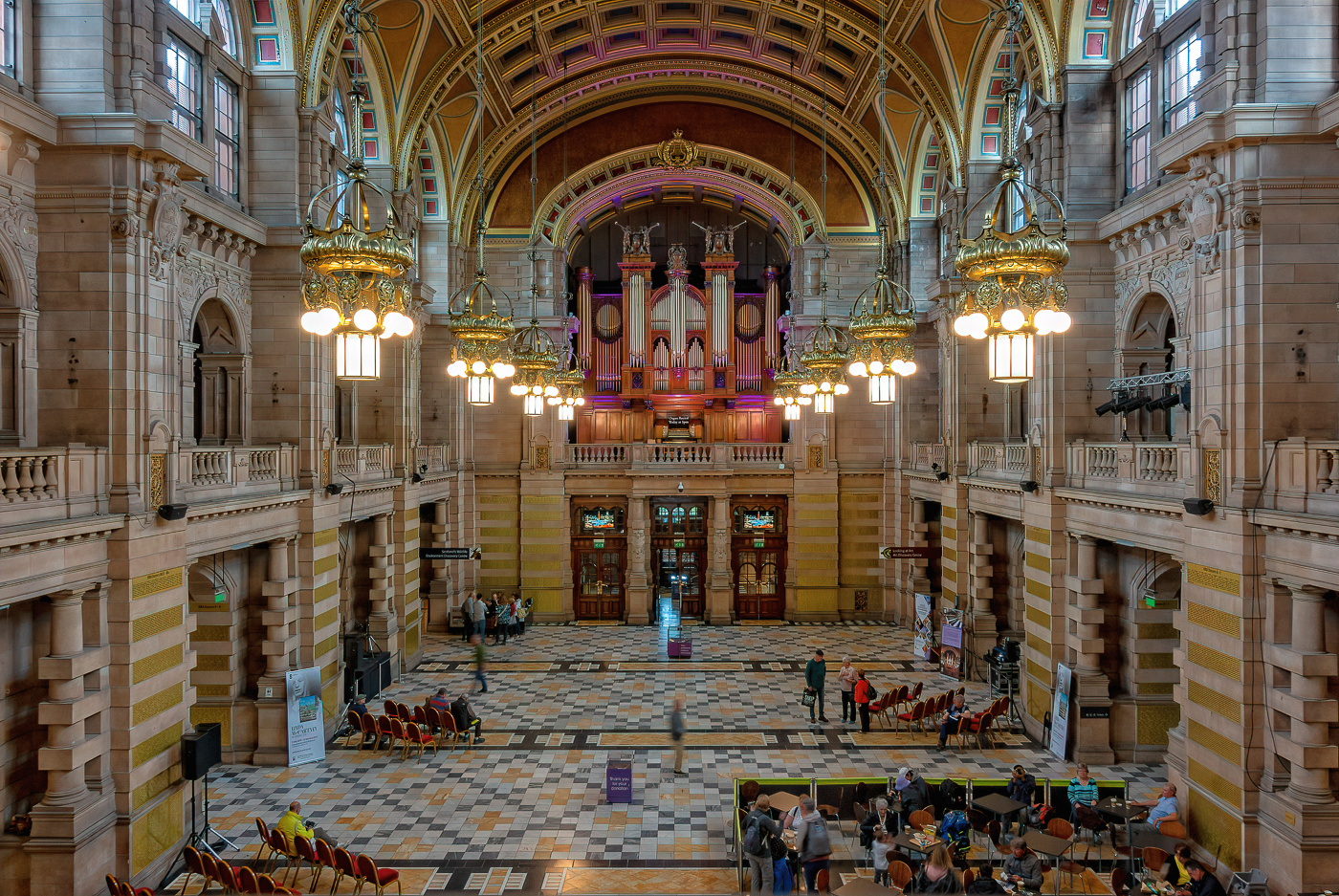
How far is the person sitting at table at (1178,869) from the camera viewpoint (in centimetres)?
965

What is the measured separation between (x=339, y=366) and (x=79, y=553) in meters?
4.39

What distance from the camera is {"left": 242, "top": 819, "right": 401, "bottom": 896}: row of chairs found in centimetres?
1011

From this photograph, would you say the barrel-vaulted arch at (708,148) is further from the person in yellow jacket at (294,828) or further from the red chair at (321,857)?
the red chair at (321,857)

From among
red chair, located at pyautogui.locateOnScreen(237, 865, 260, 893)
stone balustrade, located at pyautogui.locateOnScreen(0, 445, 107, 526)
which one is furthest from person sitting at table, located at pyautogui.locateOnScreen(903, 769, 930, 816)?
stone balustrade, located at pyautogui.locateOnScreen(0, 445, 107, 526)

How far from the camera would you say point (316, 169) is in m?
15.8

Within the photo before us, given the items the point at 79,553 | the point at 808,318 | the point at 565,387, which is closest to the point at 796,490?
the point at 808,318

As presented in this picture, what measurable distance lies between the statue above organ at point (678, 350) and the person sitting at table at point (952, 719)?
14368mm

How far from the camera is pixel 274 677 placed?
1485cm

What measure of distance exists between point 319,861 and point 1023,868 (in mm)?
8208

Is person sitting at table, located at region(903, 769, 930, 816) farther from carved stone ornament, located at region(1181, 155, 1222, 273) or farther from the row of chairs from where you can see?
carved stone ornament, located at region(1181, 155, 1222, 273)

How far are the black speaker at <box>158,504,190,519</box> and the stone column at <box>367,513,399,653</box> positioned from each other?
8628 mm

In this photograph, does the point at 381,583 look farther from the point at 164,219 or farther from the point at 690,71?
the point at 690,71

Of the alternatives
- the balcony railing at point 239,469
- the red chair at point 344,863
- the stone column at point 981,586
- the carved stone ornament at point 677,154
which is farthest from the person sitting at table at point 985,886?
the carved stone ornament at point 677,154

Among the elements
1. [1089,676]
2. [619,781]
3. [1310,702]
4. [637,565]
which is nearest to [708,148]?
[637,565]
